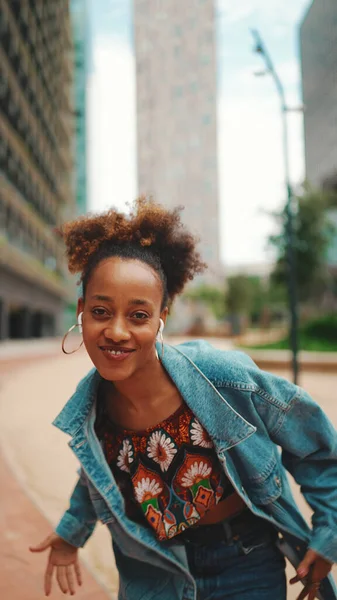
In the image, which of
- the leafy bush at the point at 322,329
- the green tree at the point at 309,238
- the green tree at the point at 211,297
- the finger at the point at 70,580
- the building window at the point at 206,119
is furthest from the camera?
the building window at the point at 206,119

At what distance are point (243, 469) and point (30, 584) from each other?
63.3 inches

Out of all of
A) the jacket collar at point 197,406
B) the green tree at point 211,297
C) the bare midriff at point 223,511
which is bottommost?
the bare midriff at point 223,511

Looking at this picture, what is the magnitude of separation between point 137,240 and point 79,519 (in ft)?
3.57

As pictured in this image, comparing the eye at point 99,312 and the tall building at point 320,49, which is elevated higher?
the tall building at point 320,49

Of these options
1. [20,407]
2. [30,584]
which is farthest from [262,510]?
[20,407]

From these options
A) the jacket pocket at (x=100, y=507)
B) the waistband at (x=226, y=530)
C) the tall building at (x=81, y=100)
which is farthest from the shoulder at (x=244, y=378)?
the tall building at (x=81, y=100)

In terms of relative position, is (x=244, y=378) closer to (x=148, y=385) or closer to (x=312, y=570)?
(x=148, y=385)

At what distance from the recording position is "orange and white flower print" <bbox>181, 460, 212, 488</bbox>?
1656 millimetres

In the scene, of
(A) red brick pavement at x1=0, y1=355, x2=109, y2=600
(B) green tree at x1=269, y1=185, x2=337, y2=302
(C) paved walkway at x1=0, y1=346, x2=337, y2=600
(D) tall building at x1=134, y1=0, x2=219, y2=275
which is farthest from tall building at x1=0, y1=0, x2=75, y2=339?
(A) red brick pavement at x1=0, y1=355, x2=109, y2=600

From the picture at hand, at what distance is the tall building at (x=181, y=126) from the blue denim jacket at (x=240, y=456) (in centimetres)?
6015

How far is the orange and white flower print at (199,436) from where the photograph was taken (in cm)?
166

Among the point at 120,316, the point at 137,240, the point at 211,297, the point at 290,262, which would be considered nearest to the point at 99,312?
the point at 120,316

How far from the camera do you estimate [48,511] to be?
12.0ft

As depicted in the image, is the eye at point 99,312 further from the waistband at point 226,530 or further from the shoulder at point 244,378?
the waistband at point 226,530
